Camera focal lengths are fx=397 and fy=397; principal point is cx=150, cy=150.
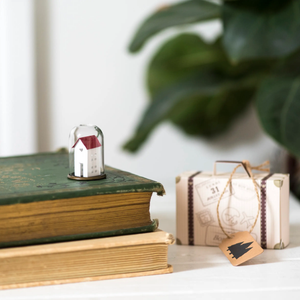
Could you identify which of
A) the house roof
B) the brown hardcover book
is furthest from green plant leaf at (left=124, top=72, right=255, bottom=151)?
the brown hardcover book

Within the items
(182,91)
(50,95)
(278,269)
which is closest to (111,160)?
(50,95)

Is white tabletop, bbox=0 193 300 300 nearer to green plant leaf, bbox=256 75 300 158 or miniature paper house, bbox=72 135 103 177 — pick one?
miniature paper house, bbox=72 135 103 177

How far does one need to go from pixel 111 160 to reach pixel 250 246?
46.5 inches

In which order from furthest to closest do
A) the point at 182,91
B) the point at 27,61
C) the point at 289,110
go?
the point at 27,61 → the point at 182,91 → the point at 289,110

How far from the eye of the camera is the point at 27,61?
5.17 ft

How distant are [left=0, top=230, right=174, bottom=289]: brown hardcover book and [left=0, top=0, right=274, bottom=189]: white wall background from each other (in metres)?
1.11

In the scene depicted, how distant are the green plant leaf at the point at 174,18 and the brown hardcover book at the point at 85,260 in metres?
0.63

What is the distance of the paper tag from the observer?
0.57 m

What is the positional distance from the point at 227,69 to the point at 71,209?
1073mm

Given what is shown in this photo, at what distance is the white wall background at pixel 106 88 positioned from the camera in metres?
1.63

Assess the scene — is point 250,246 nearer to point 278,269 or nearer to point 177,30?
point 278,269

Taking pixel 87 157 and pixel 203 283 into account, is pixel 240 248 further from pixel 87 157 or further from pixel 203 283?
pixel 87 157

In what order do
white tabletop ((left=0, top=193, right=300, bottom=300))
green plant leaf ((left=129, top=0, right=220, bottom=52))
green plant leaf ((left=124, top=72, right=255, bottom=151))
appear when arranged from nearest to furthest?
white tabletop ((left=0, top=193, right=300, bottom=300)), green plant leaf ((left=129, top=0, right=220, bottom=52)), green plant leaf ((left=124, top=72, right=255, bottom=151))

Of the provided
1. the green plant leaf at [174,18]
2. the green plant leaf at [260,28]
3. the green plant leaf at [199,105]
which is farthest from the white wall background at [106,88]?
the green plant leaf at [260,28]
